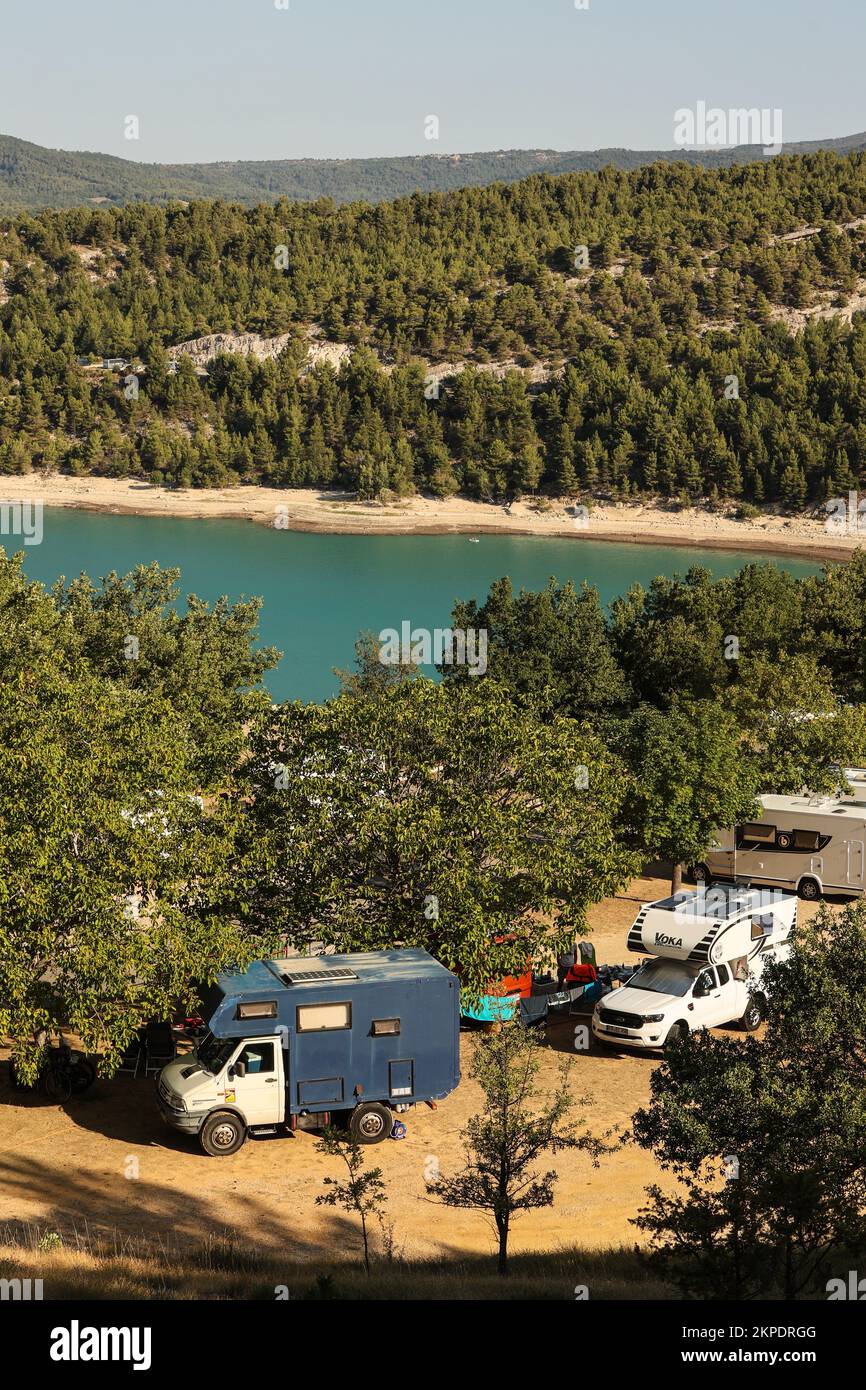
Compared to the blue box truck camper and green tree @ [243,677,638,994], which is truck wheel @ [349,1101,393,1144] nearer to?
the blue box truck camper

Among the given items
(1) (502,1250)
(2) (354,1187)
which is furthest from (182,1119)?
(1) (502,1250)

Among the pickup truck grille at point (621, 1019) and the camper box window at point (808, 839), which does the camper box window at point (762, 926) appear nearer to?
the pickup truck grille at point (621, 1019)

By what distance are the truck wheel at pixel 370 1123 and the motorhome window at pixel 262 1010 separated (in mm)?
1670

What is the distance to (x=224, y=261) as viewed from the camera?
192875mm

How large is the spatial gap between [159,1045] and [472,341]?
513 feet

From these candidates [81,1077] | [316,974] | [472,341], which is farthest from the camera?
[472,341]

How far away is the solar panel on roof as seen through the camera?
59.6 feet

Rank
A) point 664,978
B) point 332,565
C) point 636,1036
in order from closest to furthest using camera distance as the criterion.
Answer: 1. point 636,1036
2. point 664,978
3. point 332,565

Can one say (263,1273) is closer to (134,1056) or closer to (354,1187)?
(354,1187)

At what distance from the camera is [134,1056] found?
2086cm

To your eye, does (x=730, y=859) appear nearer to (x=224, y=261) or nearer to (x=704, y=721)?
(x=704, y=721)
